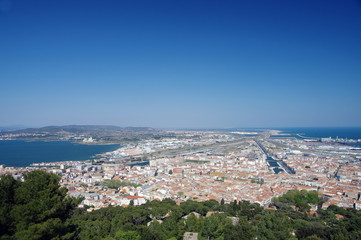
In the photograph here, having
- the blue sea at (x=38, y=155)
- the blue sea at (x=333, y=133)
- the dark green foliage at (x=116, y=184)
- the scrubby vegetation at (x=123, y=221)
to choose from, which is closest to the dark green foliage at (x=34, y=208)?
the scrubby vegetation at (x=123, y=221)

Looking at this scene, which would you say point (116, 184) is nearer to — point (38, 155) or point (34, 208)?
point (34, 208)

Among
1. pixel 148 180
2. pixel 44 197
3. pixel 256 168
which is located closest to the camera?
pixel 44 197

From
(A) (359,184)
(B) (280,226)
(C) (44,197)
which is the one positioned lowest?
(A) (359,184)

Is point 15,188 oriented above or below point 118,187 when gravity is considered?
above

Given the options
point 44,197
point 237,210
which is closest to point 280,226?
point 237,210

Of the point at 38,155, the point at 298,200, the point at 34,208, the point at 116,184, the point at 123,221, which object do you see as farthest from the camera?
the point at 38,155

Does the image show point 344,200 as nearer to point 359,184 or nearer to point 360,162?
point 359,184

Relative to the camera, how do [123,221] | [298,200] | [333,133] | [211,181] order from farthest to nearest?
1. [333,133]
2. [211,181]
3. [298,200]
4. [123,221]

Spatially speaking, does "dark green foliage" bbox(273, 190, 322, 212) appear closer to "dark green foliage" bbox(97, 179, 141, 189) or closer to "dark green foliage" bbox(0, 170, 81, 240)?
"dark green foliage" bbox(97, 179, 141, 189)

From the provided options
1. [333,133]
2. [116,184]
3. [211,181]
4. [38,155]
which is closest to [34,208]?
[116,184]
